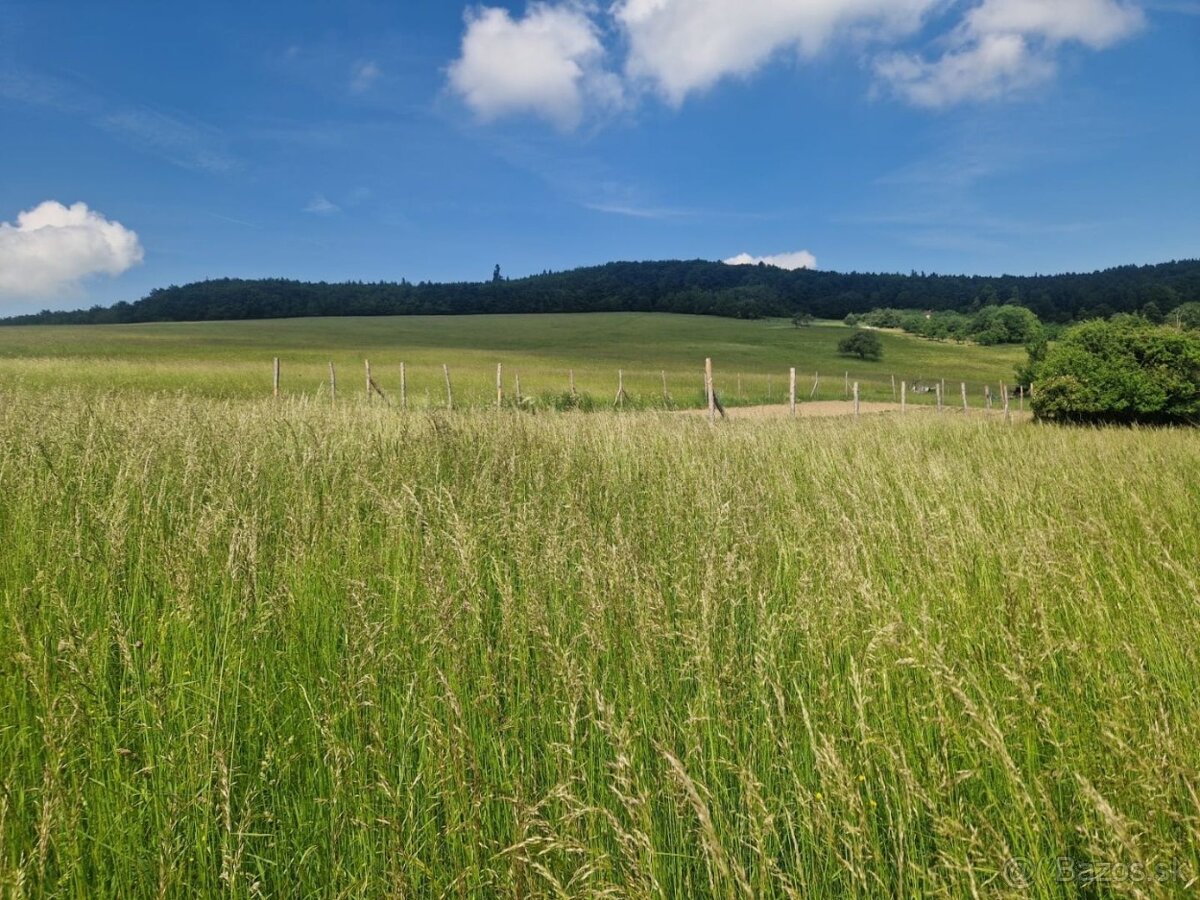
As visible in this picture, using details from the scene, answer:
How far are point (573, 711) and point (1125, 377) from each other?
18.9m

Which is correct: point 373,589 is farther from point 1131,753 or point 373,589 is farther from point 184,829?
point 1131,753

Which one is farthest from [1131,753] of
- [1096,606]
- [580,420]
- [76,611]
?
[580,420]

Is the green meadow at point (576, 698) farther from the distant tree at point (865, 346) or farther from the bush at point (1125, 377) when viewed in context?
the distant tree at point (865, 346)

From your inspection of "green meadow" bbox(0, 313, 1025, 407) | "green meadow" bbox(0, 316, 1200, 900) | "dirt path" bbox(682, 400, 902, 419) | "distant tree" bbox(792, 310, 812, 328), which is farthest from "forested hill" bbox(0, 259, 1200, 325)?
"green meadow" bbox(0, 316, 1200, 900)

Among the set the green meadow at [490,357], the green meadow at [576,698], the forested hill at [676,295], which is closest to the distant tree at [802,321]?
the green meadow at [490,357]

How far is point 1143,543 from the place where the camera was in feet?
13.6

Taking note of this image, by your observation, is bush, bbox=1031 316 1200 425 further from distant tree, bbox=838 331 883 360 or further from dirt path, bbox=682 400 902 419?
distant tree, bbox=838 331 883 360

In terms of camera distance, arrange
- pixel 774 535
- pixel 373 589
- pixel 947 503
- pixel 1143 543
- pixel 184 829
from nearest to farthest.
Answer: pixel 184 829 < pixel 373 589 < pixel 774 535 < pixel 1143 543 < pixel 947 503

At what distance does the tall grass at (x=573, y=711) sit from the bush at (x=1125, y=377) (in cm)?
1463

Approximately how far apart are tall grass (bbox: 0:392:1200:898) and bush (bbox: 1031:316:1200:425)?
14629 mm

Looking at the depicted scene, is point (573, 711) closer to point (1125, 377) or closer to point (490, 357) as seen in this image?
point (1125, 377)

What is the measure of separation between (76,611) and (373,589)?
1142 mm

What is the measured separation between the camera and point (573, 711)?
1.52m

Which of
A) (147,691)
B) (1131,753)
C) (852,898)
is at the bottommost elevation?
(852,898)
